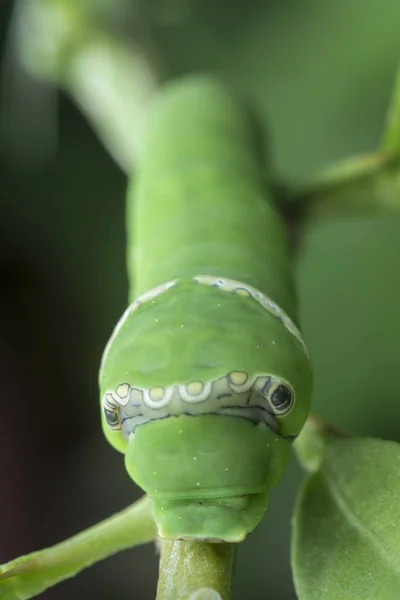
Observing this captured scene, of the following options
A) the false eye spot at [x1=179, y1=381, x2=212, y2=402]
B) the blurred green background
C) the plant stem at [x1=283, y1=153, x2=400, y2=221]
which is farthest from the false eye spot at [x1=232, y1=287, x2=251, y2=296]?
the blurred green background

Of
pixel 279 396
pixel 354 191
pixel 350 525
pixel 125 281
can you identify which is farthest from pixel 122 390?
pixel 125 281

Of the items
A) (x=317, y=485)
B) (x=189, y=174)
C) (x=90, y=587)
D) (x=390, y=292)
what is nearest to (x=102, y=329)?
(x=90, y=587)

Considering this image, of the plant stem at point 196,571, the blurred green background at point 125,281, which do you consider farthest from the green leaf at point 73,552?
the blurred green background at point 125,281

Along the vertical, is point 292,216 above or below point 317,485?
above

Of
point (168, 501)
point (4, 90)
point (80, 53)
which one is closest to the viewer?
point (168, 501)

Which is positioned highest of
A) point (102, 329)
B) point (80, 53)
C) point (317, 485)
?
point (80, 53)

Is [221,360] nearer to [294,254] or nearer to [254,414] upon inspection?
[254,414]

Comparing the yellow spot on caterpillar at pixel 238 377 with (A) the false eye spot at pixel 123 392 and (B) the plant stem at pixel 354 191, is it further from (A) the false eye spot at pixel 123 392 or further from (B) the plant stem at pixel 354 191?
(B) the plant stem at pixel 354 191

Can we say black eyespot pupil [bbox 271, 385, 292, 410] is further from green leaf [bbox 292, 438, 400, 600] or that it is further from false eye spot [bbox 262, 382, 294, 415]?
green leaf [bbox 292, 438, 400, 600]
